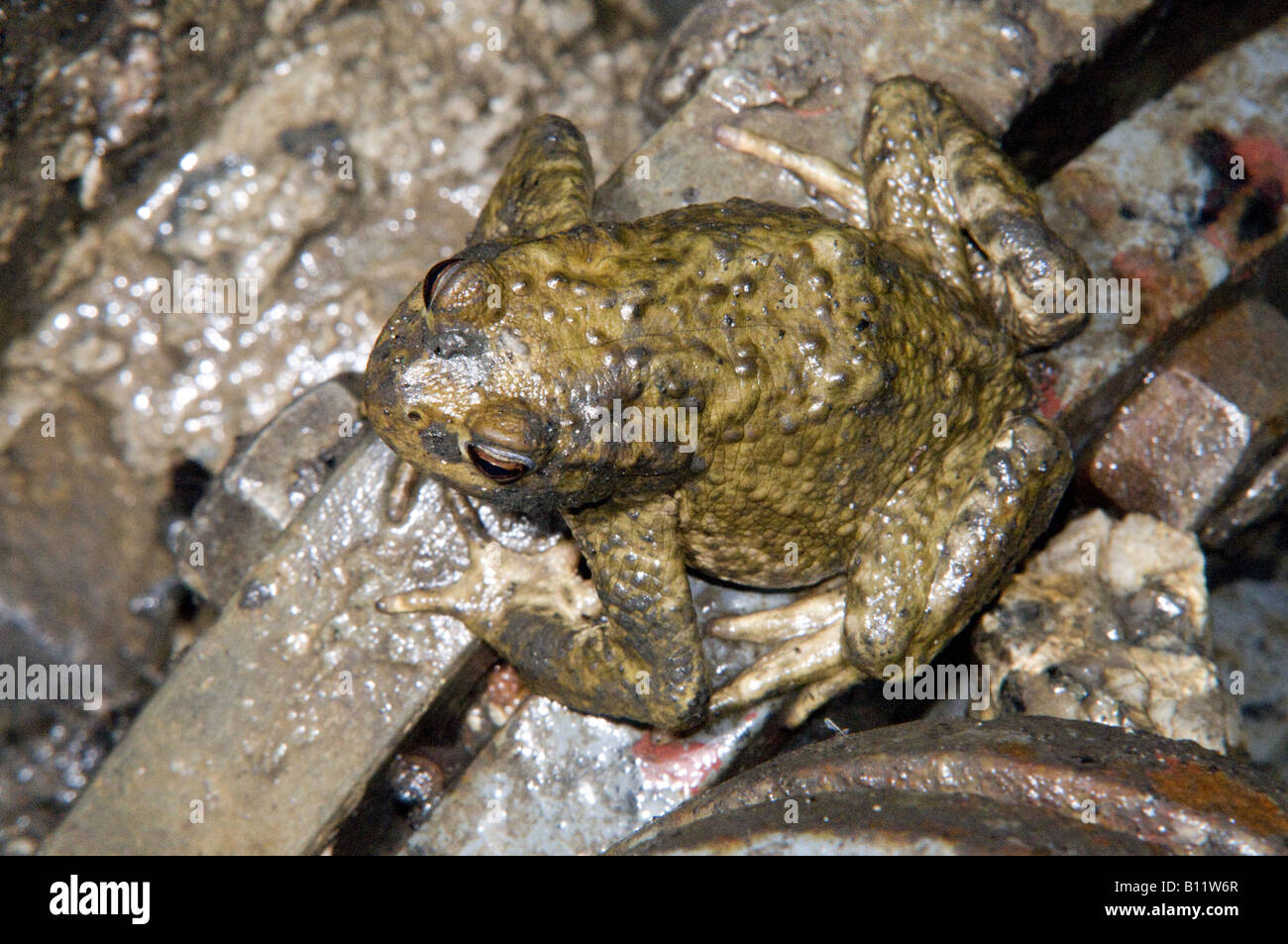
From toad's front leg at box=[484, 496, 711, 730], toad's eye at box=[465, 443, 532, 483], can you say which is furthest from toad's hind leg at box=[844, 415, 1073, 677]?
toad's eye at box=[465, 443, 532, 483]

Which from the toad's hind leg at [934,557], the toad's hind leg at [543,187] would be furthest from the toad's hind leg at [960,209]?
the toad's hind leg at [543,187]

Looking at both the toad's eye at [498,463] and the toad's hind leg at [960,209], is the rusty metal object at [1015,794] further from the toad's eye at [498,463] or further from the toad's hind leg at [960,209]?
the toad's hind leg at [960,209]

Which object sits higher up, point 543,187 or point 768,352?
point 543,187

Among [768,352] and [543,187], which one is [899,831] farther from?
[543,187]

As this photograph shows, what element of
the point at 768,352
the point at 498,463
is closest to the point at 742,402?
the point at 768,352

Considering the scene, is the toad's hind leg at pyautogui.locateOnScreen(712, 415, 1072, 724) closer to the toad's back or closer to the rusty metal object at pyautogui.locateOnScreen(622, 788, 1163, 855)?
the toad's back
